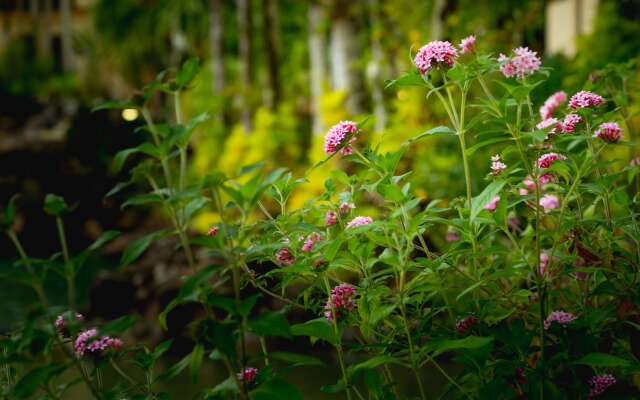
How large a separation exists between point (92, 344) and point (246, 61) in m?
11.8

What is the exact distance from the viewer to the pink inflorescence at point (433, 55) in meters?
1.76

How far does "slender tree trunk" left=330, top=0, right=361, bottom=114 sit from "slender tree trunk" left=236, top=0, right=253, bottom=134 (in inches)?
144

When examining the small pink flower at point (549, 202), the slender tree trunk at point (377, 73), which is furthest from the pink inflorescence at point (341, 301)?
the slender tree trunk at point (377, 73)

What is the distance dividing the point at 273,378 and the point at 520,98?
2.90ft

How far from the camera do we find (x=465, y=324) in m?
1.78

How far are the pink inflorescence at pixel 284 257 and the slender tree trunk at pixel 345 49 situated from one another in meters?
7.04

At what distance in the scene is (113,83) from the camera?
24.7m

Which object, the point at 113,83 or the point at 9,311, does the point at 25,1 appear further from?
the point at 9,311

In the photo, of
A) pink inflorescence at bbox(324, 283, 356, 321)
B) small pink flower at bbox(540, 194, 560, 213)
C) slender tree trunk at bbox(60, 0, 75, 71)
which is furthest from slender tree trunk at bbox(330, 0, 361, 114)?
slender tree trunk at bbox(60, 0, 75, 71)

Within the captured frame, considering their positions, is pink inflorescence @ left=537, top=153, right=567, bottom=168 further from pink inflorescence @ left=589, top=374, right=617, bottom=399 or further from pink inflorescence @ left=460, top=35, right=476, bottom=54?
pink inflorescence @ left=589, top=374, right=617, bottom=399

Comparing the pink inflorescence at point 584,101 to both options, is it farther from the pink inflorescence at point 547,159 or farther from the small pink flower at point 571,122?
the pink inflorescence at point 547,159

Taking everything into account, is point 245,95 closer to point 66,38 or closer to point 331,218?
point 331,218

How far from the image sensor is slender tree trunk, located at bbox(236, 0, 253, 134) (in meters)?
12.4

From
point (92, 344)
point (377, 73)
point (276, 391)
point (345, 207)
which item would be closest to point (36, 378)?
point (92, 344)
